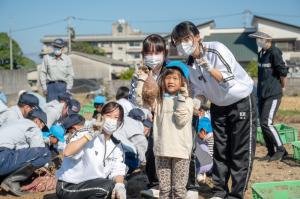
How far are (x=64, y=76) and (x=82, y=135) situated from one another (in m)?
4.62

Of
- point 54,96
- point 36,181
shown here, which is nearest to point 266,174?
point 36,181

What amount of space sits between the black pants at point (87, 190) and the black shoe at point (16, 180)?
3.07 feet

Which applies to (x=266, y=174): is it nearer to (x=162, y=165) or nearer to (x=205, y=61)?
(x=162, y=165)

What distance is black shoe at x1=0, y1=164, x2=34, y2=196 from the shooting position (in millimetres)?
4152

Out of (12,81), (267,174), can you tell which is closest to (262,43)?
(267,174)

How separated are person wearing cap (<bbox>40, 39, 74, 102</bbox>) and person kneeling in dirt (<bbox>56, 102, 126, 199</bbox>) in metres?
4.24

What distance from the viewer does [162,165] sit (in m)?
3.35

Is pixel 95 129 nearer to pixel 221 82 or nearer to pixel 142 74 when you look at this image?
pixel 142 74

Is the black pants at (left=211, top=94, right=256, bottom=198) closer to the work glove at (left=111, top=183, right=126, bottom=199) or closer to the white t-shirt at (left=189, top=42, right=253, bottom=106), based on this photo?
the white t-shirt at (left=189, top=42, right=253, bottom=106)

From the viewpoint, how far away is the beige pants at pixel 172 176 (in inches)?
130

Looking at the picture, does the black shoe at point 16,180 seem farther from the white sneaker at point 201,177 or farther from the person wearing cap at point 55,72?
the person wearing cap at point 55,72

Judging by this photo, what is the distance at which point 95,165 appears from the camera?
3.49 metres

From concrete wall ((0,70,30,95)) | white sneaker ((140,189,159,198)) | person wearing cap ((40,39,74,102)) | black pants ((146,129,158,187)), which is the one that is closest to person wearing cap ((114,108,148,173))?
black pants ((146,129,158,187))

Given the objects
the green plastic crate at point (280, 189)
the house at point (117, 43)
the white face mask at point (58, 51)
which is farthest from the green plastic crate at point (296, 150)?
the house at point (117, 43)
